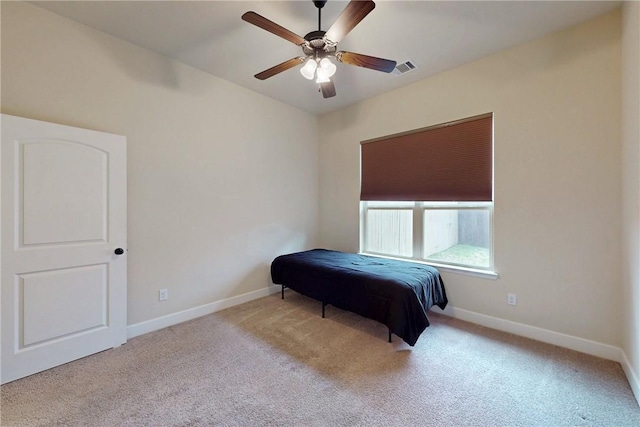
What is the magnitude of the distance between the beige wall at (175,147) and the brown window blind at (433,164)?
1.33m

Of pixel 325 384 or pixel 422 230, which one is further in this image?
pixel 422 230

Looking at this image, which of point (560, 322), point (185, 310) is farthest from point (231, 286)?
point (560, 322)

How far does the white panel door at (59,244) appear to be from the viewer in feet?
6.14

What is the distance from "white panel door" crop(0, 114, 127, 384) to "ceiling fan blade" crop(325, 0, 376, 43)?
6.98 feet

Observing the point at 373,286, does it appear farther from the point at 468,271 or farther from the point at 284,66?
the point at 284,66

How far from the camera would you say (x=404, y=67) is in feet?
9.43

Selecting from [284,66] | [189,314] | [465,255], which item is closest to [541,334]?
[465,255]

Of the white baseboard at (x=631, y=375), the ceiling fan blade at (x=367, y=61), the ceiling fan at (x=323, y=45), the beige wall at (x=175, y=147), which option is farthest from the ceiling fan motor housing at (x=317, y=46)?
the white baseboard at (x=631, y=375)

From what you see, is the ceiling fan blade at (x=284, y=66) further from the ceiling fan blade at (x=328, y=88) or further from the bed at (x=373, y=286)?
the bed at (x=373, y=286)

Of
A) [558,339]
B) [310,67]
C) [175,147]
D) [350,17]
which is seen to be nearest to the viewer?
[350,17]

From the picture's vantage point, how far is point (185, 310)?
2895 mm

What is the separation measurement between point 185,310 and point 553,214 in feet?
12.9

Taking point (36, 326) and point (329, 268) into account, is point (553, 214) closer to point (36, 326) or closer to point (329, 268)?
point (329, 268)

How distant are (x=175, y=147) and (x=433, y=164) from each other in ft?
10.0
